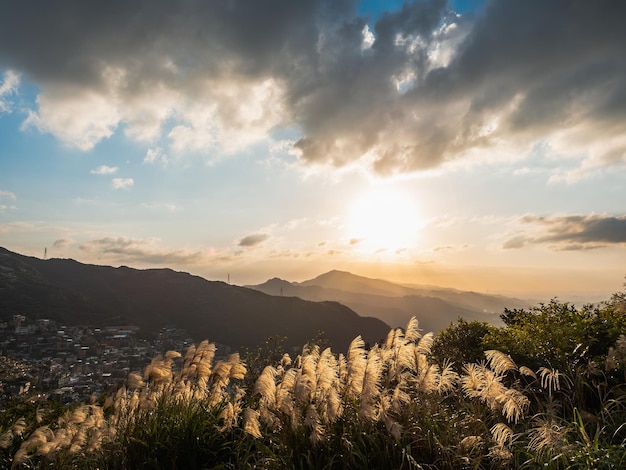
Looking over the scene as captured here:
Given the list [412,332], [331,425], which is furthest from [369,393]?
[412,332]

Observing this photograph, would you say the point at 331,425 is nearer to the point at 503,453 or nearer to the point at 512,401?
the point at 503,453

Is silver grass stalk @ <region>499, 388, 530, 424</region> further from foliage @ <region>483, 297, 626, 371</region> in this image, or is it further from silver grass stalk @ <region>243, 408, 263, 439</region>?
silver grass stalk @ <region>243, 408, 263, 439</region>

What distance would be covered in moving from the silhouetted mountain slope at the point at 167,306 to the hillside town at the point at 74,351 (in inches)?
259

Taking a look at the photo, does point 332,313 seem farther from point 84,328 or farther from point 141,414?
point 141,414

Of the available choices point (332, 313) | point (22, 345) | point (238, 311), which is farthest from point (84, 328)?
point (332, 313)

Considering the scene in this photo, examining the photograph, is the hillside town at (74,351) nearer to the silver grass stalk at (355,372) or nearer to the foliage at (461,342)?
the foliage at (461,342)

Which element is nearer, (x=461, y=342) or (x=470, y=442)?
(x=470, y=442)


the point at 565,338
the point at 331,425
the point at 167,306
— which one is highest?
the point at 565,338

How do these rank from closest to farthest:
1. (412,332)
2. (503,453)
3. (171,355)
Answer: (503,453), (412,332), (171,355)

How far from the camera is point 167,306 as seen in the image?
12850 centimetres

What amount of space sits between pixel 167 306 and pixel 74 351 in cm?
5595

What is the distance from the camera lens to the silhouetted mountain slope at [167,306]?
101750 mm

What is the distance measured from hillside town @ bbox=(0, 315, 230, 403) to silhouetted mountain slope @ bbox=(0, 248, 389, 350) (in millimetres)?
6570

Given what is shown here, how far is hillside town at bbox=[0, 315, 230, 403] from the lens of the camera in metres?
45.5
